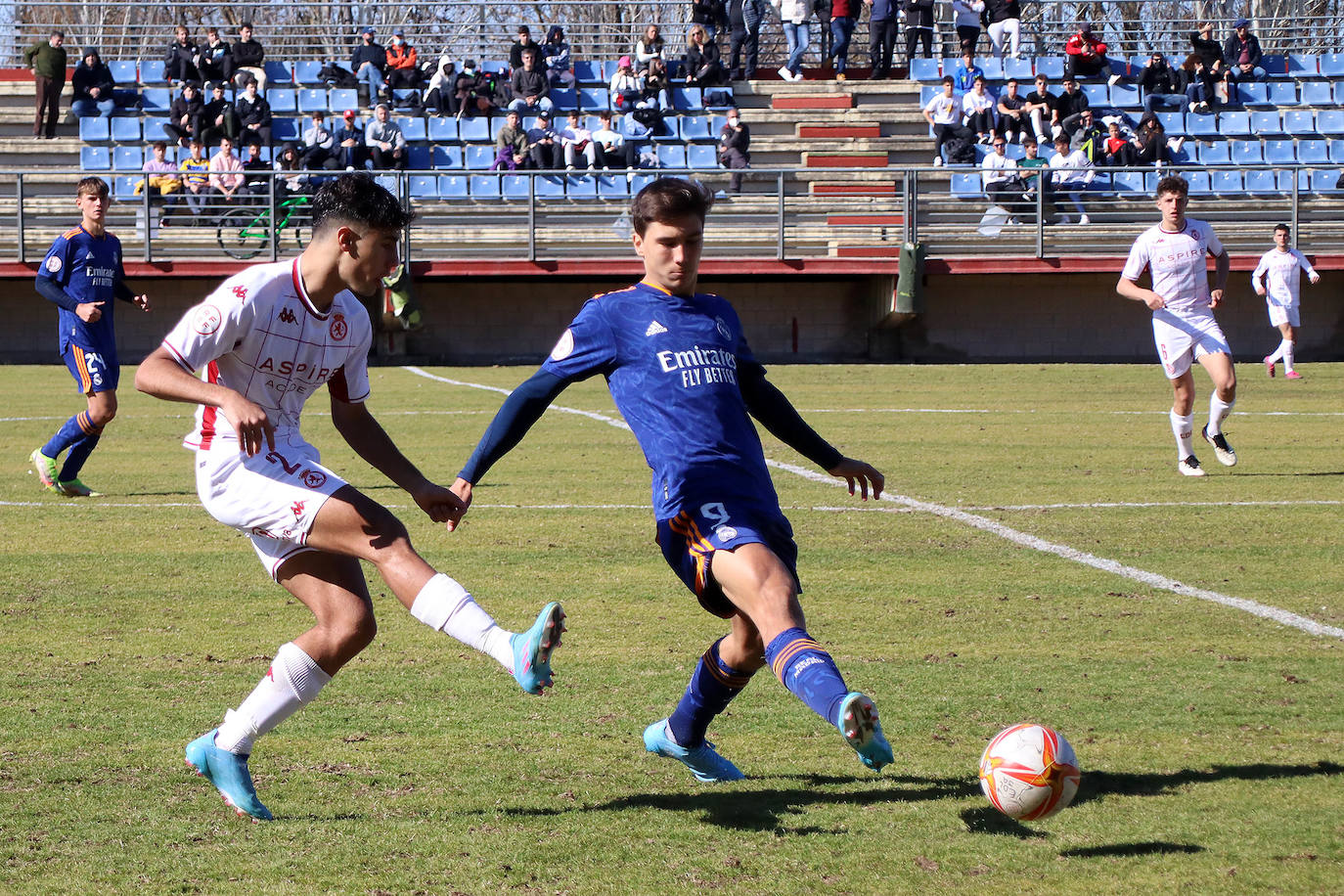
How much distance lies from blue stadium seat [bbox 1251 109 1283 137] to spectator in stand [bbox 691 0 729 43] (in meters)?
10.9

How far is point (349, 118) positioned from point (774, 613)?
77.8 feet

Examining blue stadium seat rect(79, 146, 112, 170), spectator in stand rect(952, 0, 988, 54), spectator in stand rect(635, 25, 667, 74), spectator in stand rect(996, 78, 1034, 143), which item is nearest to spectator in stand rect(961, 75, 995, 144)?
spectator in stand rect(996, 78, 1034, 143)

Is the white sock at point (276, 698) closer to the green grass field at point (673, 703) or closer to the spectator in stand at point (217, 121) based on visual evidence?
the green grass field at point (673, 703)

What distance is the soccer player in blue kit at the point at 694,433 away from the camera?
396cm

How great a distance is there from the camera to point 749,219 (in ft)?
83.2

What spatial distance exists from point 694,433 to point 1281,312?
18756 millimetres

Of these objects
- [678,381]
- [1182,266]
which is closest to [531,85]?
[1182,266]

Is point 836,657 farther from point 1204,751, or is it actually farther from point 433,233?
point 433,233

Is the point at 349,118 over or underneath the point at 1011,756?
over

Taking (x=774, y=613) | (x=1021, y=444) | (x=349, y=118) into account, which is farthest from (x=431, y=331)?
(x=774, y=613)

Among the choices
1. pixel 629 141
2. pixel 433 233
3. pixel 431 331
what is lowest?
pixel 431 331

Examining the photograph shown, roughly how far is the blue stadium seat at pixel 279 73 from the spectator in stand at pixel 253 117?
3063 mm

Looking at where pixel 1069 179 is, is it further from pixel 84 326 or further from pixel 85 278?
pixel 84 326

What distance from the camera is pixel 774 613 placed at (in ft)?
12.2
